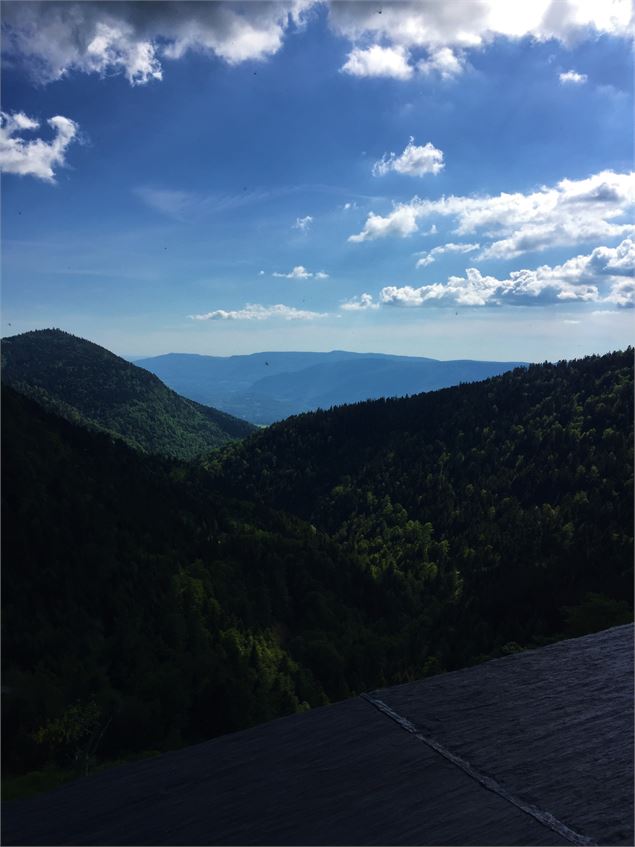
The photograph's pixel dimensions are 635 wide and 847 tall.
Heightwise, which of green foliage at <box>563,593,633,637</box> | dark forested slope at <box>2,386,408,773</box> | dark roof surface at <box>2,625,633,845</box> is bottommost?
dark forested slope at <box>2,386,408,773</box>

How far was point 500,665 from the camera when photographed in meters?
14.5

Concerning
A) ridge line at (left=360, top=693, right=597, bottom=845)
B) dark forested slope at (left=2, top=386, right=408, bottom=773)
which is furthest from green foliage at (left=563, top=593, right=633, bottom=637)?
dark forested slope at (left=2, top=386, right=408, bottom=773)

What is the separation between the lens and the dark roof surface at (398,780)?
9125 mm

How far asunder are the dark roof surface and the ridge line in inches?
1.0

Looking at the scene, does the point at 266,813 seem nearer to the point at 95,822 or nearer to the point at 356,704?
the point at 95,822

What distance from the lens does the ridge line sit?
28.9ft

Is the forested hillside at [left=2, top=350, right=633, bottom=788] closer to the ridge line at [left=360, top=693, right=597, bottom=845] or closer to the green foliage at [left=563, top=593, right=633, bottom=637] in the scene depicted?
the green foliage at [left=563, top=593, right=633, bottom=637]

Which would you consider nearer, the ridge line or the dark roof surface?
the ridge line

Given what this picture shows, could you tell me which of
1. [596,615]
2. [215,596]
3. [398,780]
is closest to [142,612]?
[215,596]

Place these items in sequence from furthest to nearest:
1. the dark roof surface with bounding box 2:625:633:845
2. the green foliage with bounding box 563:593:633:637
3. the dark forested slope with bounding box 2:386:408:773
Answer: the dark forested slope with bounding box 2:386:408:773
the green foliage with bounding box 563:593:633:637
the dark roof surface with bounding box 2:625:633:845

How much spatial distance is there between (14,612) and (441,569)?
131296 mm

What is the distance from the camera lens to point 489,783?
10.1m

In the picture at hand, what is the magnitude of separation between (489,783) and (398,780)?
1.62 metres

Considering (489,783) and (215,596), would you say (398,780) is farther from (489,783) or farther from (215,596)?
(215,596)
